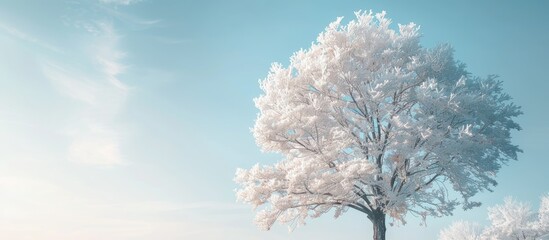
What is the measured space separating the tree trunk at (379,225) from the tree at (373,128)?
44mm

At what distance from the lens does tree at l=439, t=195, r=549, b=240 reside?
124 feet

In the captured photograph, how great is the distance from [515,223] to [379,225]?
96.7 feet

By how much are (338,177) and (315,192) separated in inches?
56.8

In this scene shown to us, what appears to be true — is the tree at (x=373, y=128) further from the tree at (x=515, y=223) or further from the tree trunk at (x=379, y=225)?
the tree at (x=515, y=223)

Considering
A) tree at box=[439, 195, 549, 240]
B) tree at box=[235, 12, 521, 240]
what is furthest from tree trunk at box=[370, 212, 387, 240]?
tree at box=[439, 195, 549, 240]

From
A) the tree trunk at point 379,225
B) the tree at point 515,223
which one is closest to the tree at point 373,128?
the tree trunk at point 379,225

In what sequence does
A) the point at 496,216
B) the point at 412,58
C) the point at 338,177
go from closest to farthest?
1. the point at 338,177
2. the point at 412,58
3. the point at 496,216

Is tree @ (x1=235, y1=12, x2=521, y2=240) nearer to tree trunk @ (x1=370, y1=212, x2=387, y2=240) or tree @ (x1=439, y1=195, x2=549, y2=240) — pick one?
tree trunk @ (x1=370, y1=212, x2=387, y2=240)

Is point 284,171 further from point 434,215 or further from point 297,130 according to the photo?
point 434,215

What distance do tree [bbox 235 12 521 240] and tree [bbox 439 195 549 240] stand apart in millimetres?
24497

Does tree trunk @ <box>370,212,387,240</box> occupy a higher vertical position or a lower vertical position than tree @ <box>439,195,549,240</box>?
lower

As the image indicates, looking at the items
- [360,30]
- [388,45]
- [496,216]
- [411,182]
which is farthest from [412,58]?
[496,216]

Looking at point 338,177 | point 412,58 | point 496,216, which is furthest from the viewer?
point 496,216

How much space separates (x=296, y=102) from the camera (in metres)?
18.1
